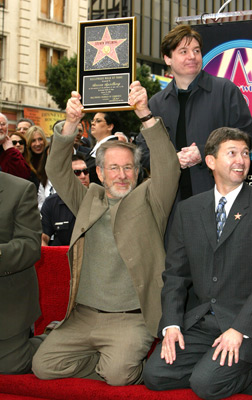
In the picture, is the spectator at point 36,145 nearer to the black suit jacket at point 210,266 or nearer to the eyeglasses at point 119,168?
the eyeglasses at point 119,168

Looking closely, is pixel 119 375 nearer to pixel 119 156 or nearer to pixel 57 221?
pixel 119 156

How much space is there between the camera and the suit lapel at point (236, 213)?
373cm

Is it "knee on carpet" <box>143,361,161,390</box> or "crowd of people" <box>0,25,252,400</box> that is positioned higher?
"crowd of people" <box>0,25,252,400</box>

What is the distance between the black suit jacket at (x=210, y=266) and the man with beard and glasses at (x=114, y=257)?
212 mm

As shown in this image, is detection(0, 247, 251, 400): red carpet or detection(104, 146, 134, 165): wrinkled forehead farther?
detection(104, 146, 134, 165): wrinkled forehead

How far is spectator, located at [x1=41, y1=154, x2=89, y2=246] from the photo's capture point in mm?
5973

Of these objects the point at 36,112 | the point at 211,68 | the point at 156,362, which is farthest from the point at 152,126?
the point at 36,112

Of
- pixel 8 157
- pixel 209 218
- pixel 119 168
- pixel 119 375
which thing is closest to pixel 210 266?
pixel 209 218

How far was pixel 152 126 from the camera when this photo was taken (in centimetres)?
411

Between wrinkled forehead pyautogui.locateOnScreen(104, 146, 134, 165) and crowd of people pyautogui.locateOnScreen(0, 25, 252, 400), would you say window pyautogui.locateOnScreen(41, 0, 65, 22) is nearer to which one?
crowd of people pyautogui.locateOnScreen(0, 25, 252, 400)

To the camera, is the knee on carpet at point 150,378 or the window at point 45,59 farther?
the window at point 45,59

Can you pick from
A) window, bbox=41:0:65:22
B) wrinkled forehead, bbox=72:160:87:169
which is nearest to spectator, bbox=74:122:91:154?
wrinkled forehead, bbox=72:160:87:169

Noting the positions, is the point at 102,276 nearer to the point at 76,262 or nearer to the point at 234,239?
the point at 76,262

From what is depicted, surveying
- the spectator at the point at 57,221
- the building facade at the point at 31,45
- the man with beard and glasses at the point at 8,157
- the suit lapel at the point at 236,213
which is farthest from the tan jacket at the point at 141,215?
the building facade at the point at 31,45
